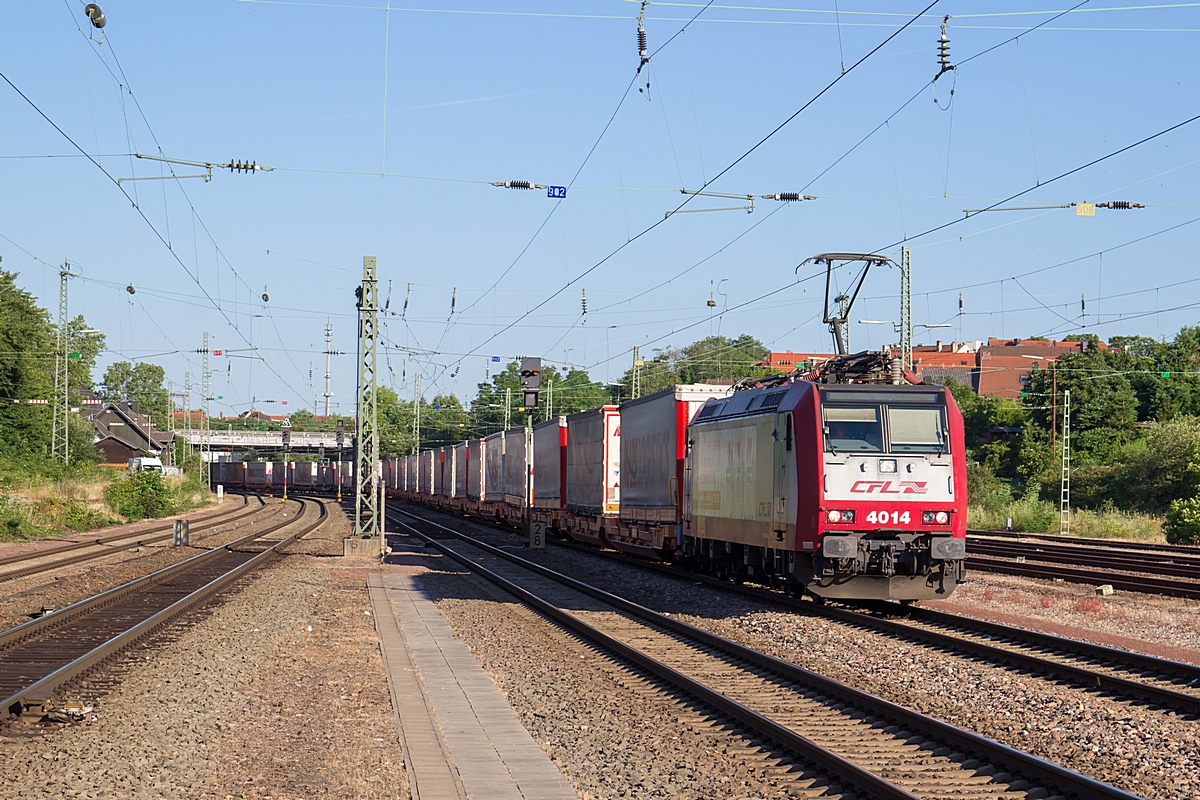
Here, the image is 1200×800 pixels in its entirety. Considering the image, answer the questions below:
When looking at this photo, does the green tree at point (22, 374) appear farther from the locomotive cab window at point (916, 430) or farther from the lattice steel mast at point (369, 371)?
the locomotive cab window at point (916, 430)

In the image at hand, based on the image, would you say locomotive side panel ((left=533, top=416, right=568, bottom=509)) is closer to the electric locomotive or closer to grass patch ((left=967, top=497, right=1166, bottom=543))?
grass patch ((left=967, top=497, right=1166, bottom=543))

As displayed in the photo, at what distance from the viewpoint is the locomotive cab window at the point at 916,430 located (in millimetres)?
17031

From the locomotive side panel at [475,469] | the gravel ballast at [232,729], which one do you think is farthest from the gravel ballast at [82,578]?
the locomotive side panel at [475,469]

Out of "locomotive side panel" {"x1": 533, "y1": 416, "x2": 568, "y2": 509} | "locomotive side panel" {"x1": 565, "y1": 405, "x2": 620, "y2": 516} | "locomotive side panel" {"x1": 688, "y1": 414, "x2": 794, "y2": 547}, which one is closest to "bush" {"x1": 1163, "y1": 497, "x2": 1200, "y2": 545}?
"locomotive side panel" {"x1": 565, "y1": 405, "x2": 620, "y2": 516}

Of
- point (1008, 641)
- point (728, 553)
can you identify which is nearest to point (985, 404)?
point (728, 553)

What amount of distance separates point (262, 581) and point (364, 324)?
359 inches

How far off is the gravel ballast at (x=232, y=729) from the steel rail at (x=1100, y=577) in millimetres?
14084

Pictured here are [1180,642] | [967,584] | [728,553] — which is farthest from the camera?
[967,584]

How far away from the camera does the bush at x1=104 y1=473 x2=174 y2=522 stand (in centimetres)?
5450

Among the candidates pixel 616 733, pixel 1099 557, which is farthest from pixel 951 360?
pixel 616 733

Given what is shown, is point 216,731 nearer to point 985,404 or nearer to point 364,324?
point 364,324

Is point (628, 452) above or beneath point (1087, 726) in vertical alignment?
above

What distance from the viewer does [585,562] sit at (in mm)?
30562

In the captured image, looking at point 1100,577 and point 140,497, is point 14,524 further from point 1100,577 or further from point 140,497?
point 1100,577
